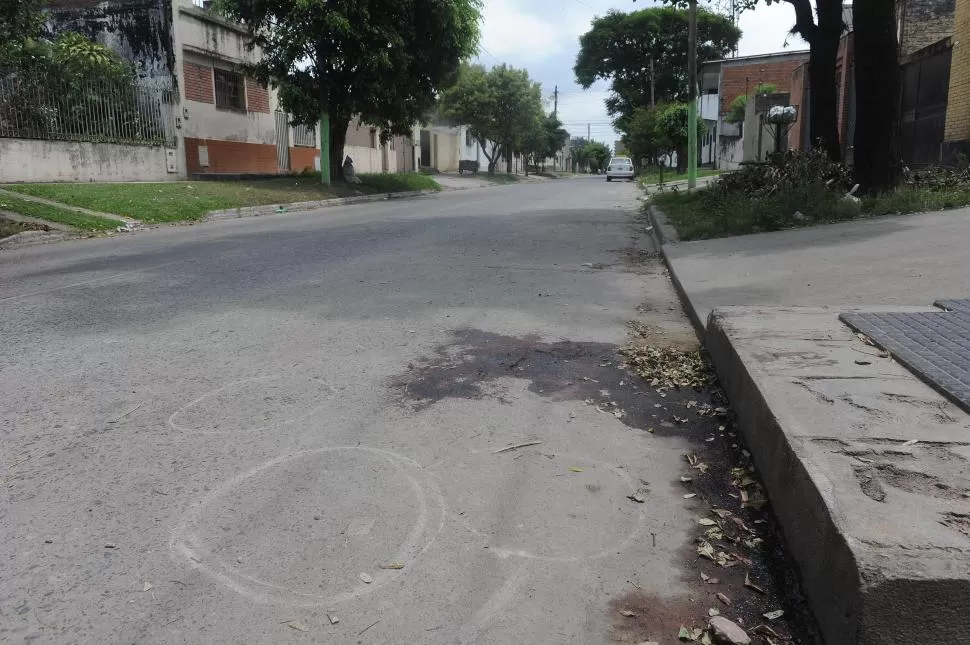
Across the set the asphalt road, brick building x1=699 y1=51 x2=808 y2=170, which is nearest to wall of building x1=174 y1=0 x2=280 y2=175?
the asphalt road

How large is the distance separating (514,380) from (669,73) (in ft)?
184

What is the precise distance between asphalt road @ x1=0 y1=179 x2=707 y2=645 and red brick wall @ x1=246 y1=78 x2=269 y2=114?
66.8 ft

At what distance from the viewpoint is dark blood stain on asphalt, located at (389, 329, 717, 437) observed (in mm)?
3764

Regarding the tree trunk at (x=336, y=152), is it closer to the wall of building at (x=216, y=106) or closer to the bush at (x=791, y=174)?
the wall of building at (x=216, y=106)

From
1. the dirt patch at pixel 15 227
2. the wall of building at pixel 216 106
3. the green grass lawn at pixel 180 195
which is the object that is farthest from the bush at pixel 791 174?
the wall of building at pixel 216 106

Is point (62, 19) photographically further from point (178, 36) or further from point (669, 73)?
point (669, 73)

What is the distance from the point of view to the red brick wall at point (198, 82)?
21605 mm

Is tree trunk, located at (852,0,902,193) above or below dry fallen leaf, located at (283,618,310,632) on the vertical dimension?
above

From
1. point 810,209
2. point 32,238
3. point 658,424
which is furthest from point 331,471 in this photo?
point 32,238

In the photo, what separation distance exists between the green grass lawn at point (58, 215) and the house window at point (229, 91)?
11.2 m

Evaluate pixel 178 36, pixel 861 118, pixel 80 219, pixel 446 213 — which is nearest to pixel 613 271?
pixel 861 118

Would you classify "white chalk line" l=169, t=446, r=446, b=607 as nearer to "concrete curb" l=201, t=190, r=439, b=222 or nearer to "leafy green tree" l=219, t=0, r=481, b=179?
"concrete curb" l=201, t=190, r=439, b=222

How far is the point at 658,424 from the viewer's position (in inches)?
141

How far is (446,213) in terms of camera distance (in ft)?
50.2
